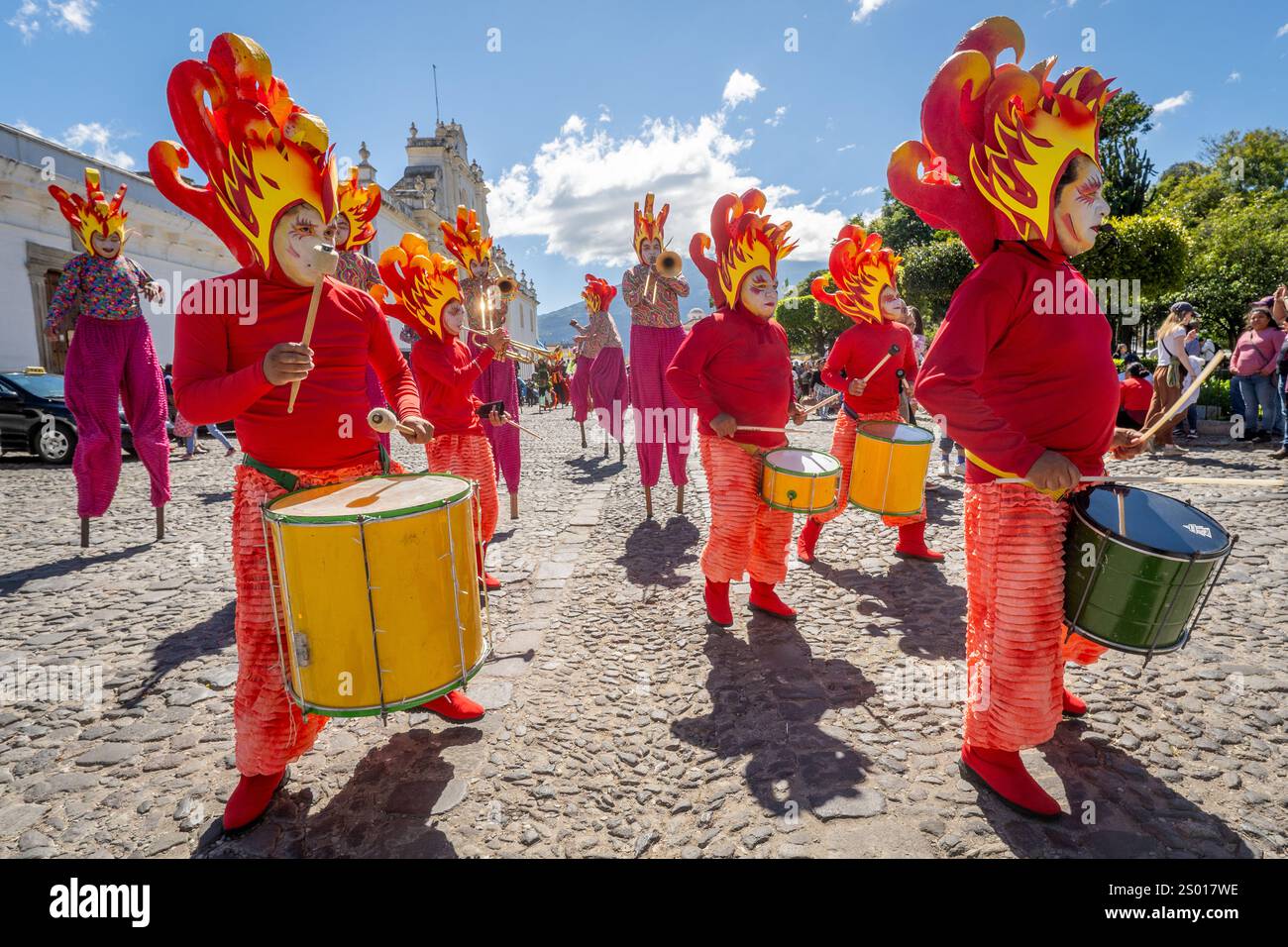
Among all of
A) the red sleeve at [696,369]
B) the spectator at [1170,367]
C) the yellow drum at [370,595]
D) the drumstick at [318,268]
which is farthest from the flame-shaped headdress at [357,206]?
the spectator at [1170,367]

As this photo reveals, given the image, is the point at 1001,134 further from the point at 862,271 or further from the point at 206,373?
the point at 862,271

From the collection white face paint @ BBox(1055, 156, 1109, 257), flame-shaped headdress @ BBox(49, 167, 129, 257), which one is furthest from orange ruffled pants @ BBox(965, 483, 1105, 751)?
flame-shaped headdress @ BBox(49, 167, 129, 257)

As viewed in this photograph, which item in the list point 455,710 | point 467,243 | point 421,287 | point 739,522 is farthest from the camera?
point 467,243

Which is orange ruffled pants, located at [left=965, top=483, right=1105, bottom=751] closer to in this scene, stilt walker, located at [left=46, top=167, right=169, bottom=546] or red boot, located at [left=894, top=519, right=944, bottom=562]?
red boot, located at [left=894, top=519, right=944, bottom=562]

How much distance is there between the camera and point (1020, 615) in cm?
225

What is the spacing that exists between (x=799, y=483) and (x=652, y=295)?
13.6 feet

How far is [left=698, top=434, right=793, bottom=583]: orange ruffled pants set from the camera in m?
3.88

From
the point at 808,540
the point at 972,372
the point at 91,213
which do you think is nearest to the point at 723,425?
the point at 972,372

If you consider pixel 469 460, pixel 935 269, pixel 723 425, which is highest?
pixel 935 269

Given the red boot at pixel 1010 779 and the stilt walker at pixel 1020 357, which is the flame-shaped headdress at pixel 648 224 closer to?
the stilt walker at pixel 1020 357

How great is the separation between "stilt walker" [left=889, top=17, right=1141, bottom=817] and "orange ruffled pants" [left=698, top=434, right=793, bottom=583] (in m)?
1.58

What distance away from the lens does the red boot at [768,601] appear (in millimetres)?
4148

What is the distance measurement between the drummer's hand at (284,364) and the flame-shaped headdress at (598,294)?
8.80 metres
